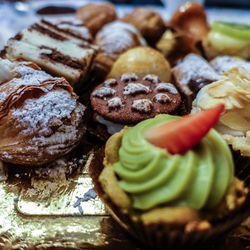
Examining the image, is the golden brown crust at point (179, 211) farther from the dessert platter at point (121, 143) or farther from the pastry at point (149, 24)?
the pastry at point (149, 24)

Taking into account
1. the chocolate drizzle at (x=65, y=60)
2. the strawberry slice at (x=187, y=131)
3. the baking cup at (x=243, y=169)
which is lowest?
the baking cup at (x=243, y=169)

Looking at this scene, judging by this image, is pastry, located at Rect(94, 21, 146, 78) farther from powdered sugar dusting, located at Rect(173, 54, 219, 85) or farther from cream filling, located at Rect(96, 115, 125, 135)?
cream filling, located at Rect(96, 115, 125, 135)

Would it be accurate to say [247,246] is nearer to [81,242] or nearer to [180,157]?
[180,157]

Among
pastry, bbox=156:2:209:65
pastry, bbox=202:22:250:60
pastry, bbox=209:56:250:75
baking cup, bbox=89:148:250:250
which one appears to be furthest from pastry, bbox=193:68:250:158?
pastry, bbox=156:2:209:65

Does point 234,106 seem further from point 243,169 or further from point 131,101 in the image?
point 131,101

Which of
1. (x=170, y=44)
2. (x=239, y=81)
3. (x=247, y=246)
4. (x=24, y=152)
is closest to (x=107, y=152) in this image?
(x=24, y=152)

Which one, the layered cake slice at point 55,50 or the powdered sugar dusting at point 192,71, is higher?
the layered cake slice at point 55,50

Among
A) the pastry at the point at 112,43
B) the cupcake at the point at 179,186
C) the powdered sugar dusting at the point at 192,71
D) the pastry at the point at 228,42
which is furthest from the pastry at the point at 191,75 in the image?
the cupcake at the point at 179,186

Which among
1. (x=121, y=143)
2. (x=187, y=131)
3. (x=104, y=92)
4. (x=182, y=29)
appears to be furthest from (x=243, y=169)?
(x=182, y=29)
